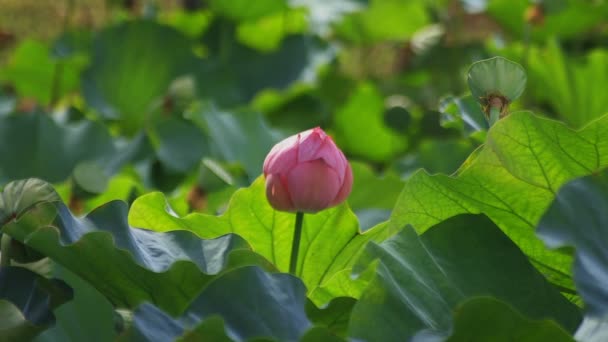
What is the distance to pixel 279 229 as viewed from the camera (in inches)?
36.5

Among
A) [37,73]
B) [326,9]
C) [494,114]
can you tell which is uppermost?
[494,114]

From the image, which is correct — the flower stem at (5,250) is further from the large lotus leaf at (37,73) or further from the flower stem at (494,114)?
the large lotus leaf at (37,73)

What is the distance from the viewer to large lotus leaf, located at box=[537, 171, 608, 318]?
0.66m

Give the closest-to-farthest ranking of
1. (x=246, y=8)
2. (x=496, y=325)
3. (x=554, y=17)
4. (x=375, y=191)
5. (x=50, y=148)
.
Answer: (x=496, y=325) < (x=375, y=191) < (x=50, y=148) < (x=554, y=17) < (x=246, y=8)

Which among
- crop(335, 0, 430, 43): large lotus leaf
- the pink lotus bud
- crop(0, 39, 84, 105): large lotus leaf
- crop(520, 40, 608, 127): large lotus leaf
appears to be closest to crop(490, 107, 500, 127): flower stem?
the pink lotus bud

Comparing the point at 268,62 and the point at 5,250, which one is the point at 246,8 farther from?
the point at 5,250

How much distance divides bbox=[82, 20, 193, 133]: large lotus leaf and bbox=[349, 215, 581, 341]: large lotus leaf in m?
1.57

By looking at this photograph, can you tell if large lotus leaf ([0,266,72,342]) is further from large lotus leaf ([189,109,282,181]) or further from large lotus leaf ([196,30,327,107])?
large lotus leaf ([196,30,327,107])

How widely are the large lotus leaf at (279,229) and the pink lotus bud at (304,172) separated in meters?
0.10

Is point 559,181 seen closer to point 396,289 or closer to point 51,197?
point 396,289

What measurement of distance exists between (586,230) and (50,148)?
116cm

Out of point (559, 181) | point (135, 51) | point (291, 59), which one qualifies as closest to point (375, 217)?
point (559, 181)

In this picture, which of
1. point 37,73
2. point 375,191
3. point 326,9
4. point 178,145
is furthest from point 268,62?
point 375,191

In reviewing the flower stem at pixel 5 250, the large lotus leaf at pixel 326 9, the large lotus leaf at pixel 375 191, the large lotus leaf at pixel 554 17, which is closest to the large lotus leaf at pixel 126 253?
the flower stem at pixel 5 250
